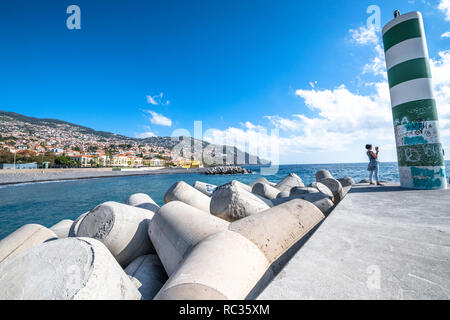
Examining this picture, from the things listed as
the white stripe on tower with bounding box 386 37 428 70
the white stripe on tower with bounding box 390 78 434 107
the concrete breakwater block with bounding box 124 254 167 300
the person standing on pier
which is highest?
the white stripe on tower with bounding box 386 37 428 70

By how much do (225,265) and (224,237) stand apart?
13.8 inches

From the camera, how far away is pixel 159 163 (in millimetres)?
92812

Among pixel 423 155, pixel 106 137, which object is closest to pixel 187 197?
pixel 423 155

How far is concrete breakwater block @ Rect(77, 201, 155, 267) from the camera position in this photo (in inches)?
121

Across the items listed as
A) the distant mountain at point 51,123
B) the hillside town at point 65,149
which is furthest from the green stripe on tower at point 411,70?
the distant mountain at point 51,123

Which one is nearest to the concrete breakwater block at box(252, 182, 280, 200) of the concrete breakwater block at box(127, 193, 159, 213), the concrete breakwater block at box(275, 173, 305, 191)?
the concrete breakwater block at box(275, 173, 305, 191)

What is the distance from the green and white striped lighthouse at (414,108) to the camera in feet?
15.8

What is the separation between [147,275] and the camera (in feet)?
8.78

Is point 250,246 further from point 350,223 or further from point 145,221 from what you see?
point 145,221

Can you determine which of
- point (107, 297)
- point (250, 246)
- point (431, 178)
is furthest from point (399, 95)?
point (107, 297)

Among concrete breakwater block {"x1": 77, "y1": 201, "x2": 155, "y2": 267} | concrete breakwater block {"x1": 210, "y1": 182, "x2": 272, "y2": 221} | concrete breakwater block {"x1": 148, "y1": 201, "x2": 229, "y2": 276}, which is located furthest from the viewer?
concrete breakwater block {"x1": 210, "y1": 182, "x2": 272, "y2": 221}

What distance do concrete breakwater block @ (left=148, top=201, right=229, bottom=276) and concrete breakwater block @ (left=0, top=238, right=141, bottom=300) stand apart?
0.55 meters

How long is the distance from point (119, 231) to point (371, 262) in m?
3.21

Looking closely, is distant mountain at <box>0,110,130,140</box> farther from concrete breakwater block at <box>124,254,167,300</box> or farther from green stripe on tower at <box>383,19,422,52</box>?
green stripe on tower at <box>383,19,422,52</box>
